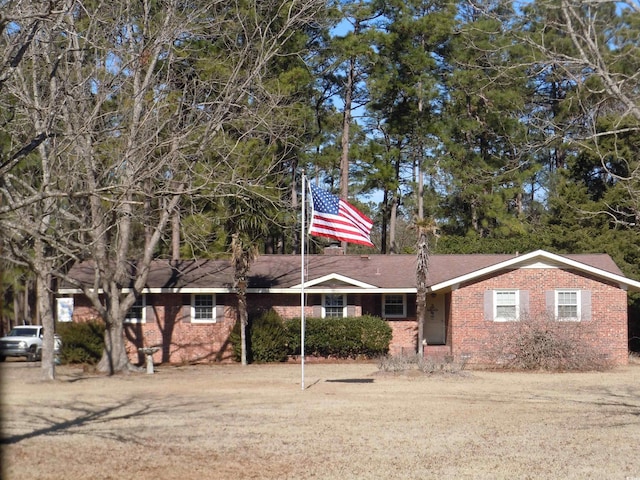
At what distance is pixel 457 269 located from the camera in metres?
34.9

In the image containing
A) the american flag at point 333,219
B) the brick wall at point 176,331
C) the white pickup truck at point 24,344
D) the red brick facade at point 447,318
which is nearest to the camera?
the american flag at point 333,219

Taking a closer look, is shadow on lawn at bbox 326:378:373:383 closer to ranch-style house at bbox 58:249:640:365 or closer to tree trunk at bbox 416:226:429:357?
tree trunk at bbox 416:226:429:357

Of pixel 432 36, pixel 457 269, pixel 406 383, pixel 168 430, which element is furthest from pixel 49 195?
pixel 432 36

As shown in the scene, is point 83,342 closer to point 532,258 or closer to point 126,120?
point 126,120

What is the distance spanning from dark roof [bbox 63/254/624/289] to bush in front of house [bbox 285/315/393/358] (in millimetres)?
1576

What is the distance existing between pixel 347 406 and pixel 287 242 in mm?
33498

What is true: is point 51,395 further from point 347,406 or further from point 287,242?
point 287,242

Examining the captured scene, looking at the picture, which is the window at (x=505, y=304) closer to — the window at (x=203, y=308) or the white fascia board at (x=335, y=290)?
the white fascia board at (x=335, y=290)

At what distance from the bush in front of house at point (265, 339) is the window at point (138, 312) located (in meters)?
3.57

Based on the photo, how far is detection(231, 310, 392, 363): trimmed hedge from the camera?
32188 millimetres

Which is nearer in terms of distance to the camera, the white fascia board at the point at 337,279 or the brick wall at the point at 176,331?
the white fascia board at the point at 337,279

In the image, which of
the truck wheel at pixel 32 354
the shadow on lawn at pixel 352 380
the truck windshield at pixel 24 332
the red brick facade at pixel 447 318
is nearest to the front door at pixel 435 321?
the red brick facade at pixel 447 318

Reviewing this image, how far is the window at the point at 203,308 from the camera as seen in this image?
33.5 m

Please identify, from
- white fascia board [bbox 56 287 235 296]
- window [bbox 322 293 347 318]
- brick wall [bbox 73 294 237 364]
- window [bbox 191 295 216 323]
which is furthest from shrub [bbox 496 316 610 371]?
window [bbox 191 295 216 323]
